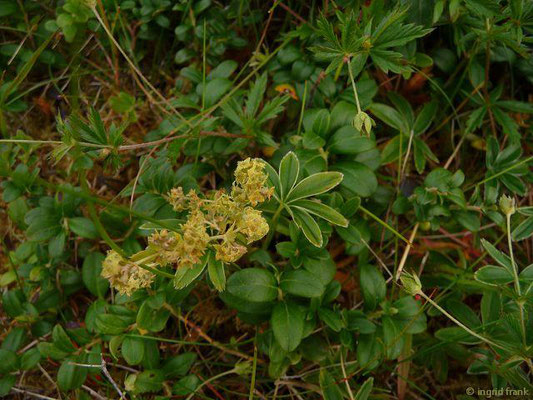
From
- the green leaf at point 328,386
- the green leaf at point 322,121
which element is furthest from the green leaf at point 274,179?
the green leaf at point 328,386

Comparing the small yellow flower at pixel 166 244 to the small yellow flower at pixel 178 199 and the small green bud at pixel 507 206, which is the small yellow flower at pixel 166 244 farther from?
the small green bud at pixel 507 206

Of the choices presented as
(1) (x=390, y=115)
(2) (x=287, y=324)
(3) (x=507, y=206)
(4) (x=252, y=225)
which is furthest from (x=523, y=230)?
(4) (x=252, y=225)

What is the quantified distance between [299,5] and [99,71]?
41.6 inches

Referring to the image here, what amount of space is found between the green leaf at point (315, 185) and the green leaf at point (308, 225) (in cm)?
5

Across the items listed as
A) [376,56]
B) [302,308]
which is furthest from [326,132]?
[302,308]

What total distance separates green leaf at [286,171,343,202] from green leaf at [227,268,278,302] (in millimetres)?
288

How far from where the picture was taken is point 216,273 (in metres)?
1.40

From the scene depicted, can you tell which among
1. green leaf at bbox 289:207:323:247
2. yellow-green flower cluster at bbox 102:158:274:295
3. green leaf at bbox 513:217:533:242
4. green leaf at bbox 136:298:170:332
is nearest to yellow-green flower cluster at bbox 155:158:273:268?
yellow-green flower cluster at bbox 102:158:274:295

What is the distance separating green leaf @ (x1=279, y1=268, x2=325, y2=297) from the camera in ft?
5.18

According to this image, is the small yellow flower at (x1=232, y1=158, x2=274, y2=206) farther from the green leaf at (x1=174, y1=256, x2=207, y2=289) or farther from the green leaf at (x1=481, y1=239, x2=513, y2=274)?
the green leaf at (x1=481, y1=239, x2=513, y2=274)

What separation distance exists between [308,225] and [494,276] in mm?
653

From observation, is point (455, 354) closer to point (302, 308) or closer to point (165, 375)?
point (302, 308)

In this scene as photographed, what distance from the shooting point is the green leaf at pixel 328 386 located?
169cm

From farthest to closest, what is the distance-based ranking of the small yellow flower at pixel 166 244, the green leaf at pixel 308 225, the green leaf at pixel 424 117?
the green leaf at pixel 424 117 → the green leaf at pixel 308 225 → the small yellow flower at pixel 166 244
